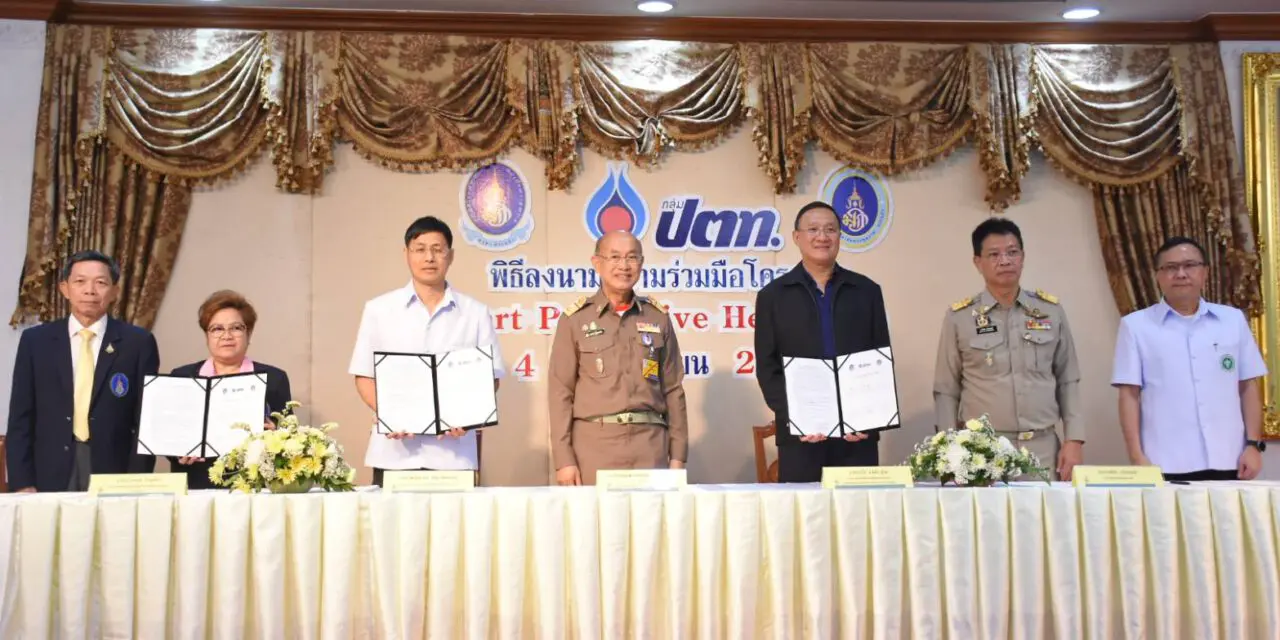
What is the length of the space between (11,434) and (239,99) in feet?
6.60

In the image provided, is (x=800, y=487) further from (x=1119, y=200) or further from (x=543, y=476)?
(x=1119, y=200)

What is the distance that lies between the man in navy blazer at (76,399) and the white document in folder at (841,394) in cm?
224

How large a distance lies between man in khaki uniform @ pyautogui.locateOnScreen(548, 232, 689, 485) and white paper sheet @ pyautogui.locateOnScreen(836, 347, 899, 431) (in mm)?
764

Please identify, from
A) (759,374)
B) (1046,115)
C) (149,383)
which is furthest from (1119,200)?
→ (149,383)

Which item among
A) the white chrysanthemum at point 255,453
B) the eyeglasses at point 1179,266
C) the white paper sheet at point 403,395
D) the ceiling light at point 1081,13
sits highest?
the ceiling light at point 1081,13

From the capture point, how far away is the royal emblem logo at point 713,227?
221 inches

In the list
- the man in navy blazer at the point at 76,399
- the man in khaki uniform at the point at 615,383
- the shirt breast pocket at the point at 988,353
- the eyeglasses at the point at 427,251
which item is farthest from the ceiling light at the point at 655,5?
the man in navy blazer at the point at 76,399

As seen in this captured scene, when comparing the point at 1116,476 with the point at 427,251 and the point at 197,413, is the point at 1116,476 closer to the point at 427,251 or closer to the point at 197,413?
the point at 427,251

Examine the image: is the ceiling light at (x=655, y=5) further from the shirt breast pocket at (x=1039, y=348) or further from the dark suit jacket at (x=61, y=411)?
the dark suit jacket at (x=61, y=411)

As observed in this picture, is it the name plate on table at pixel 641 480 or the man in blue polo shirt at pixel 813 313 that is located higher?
the man in blue polo shirt at pixel 813 313

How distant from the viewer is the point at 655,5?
5.36m

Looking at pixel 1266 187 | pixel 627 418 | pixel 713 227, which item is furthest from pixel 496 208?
pixel 1266 187

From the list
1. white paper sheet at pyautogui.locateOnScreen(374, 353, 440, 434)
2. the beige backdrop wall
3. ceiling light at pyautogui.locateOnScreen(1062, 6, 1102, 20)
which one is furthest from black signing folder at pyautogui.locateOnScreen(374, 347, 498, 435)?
ceiling light at pyautogui.locateOnScreen(1062, 6, 1102, 20)

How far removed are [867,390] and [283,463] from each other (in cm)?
167
